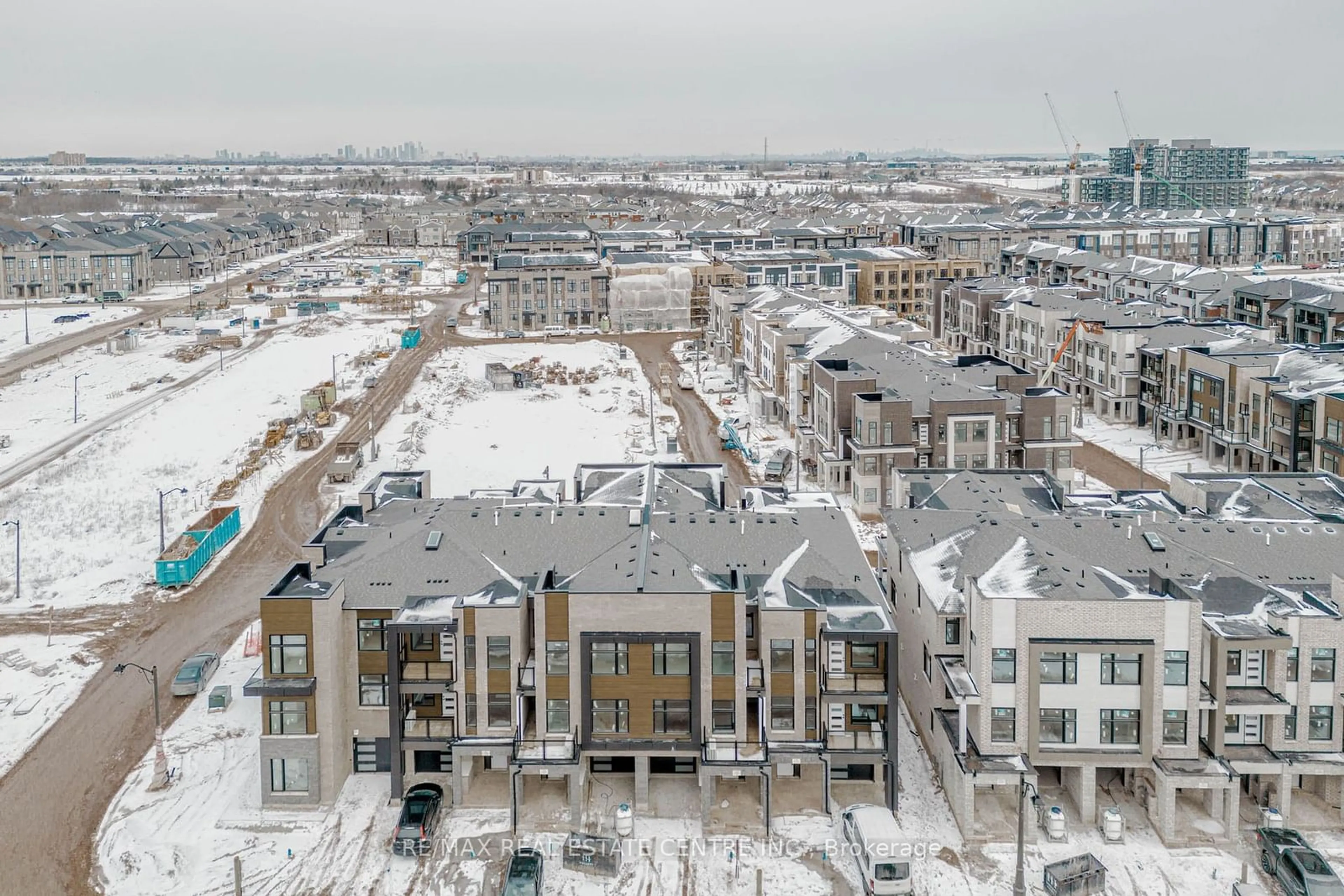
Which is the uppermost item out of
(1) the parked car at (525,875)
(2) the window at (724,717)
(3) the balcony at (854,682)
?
(3) the balcony at (854,682)

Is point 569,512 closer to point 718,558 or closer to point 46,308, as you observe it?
point 718,558

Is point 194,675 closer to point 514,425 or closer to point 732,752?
point 732,752

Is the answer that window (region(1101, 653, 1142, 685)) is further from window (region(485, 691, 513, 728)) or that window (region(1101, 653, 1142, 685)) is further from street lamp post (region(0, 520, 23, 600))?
street lamp post (region(0, 520, 23, 600))

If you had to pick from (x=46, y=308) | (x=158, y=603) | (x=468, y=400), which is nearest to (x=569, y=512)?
(x=158, y=603)

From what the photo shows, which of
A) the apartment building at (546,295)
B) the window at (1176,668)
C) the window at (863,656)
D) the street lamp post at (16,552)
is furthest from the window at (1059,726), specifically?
the apartment building at (546,295)

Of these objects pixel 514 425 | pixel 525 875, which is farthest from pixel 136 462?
pixel 525 875

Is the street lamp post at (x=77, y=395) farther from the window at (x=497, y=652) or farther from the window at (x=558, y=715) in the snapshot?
the window at (x=558, y=715)
